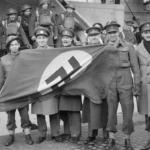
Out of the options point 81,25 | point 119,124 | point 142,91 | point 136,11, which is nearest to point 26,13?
point 81,25

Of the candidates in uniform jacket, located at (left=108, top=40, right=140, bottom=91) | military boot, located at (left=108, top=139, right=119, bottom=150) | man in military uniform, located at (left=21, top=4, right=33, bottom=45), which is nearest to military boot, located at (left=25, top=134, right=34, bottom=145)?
military boot, located at (left=108, top=139, right=119, bottom=150)

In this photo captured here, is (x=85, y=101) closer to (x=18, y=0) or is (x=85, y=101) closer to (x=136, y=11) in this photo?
(x=18, y=0)

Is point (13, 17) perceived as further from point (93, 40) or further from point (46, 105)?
point (46, 105)

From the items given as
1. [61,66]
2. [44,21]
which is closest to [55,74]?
[61,66]

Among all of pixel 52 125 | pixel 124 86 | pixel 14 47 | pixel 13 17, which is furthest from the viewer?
pixel 13 17

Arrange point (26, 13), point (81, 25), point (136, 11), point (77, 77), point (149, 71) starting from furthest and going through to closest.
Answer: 1. point (136, 11)
2. point (81, 25)
3. point (26, 13)
4. point (77, 77)
5. point (149, 71)

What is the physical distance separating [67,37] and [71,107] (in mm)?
1166

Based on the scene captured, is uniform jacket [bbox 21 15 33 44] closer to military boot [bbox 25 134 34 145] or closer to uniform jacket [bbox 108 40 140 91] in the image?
military boot [bbox 25 134 34 145]

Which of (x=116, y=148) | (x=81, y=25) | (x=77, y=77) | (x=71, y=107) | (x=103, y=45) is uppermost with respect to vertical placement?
(x=81, y=25)

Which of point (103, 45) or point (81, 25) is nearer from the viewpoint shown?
point (103, 45)

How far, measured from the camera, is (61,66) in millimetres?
7363

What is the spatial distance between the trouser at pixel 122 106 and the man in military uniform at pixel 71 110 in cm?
68

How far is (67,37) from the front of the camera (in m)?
7.52

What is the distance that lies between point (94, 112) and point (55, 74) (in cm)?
89
